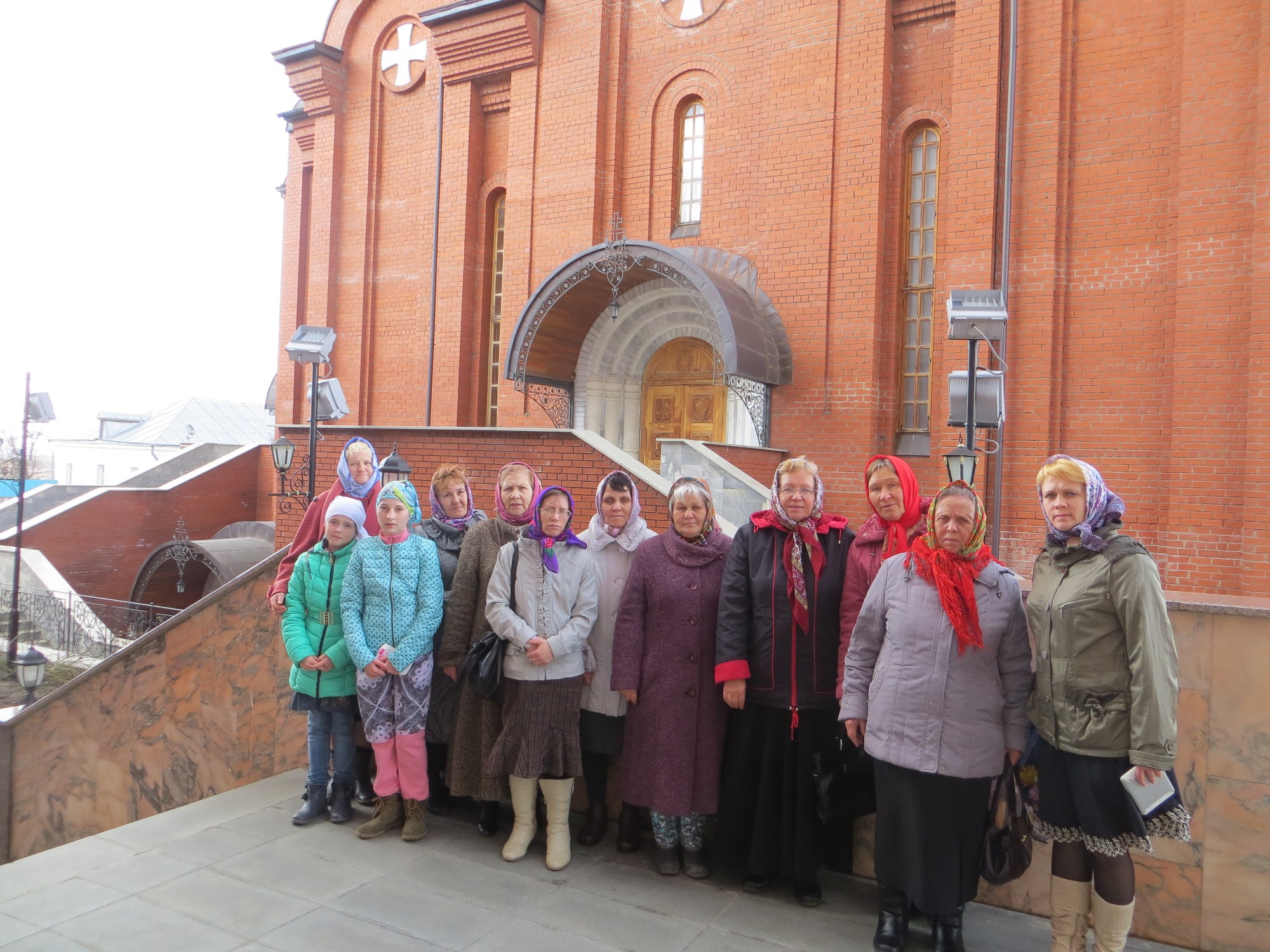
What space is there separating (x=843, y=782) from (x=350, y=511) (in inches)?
105

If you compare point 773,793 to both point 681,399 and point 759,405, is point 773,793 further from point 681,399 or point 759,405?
point 681,399

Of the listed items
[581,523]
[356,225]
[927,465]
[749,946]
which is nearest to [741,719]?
[749,946]

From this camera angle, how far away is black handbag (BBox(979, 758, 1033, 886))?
10.6 feet

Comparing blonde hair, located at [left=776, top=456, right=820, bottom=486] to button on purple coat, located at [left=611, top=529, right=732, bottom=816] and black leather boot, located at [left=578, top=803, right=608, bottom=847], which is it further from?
black leather boot, located at [left=578, top=803, right=608, bottom=847]

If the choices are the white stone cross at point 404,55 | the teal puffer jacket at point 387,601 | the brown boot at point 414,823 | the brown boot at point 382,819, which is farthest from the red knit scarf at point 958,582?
the white stone cross at point 404,55

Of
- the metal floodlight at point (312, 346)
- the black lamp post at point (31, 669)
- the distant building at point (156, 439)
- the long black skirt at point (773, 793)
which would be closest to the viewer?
the long black skirt at point (773, 793)

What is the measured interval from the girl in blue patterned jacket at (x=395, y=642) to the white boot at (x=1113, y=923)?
2913mm

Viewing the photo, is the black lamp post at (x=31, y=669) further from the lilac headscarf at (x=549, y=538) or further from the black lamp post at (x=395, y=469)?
the lilac headscarf at (x=549, y=538)

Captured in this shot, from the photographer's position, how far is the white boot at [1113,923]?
2.99m

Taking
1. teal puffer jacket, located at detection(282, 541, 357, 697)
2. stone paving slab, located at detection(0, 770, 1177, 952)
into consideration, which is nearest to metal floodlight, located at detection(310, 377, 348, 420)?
teal puffer jacket, located at detection(282, 541, 357, 697)

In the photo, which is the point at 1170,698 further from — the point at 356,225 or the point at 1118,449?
the point at 356,225

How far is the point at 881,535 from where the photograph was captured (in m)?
3.65

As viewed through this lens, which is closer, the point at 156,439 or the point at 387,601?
the point at 387,601

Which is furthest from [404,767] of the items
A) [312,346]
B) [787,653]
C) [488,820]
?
[312,346]
